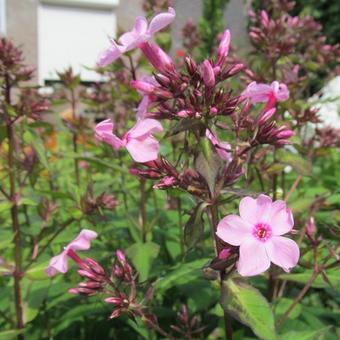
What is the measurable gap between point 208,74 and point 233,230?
25 cm

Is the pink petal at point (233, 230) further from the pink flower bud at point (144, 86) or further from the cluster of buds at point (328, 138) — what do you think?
the cluster of buds at point (328, 138)

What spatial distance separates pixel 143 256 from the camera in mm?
1435

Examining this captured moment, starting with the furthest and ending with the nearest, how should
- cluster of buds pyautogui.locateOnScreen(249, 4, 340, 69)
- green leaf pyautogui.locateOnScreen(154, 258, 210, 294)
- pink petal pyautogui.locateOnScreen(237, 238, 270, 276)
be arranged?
1. cluster of buds pyautogui.locateOnScreen(249, 4, 340, 69)
2. green leaf pyautogui.locateOnScreen(154, 258, 210, 294)
3. pink petal pyautogui.locateOnScreen(237, 238, 270, 276)

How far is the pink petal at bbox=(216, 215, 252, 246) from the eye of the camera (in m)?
0.85

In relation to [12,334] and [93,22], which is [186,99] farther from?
[93,22]

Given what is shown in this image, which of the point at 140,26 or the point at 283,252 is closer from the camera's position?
the point at 283,252

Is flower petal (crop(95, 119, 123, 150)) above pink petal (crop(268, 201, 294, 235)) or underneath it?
above

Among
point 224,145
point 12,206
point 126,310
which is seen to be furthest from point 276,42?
point 126,310

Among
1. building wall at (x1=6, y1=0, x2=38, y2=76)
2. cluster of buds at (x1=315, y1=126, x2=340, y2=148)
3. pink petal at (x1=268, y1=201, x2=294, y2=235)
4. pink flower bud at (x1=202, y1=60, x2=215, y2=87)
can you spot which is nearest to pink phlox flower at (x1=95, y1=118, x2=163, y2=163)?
pink flower bud at (x1=202, y1=60, x2=215, y2=87)

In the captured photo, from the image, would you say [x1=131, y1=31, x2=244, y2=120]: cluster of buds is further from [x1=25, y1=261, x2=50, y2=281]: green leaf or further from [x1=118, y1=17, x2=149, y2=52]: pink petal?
[x1=25, y1=261, x2=50, y2=281]: green leaf

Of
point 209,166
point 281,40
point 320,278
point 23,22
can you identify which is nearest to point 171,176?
point 209,166

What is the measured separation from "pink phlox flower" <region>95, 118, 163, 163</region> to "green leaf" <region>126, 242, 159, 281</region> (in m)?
0.52

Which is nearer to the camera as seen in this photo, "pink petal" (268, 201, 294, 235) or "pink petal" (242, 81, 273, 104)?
"pink petal" (268, 201, 294, 235)

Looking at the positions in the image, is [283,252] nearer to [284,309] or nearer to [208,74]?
[208,74]
